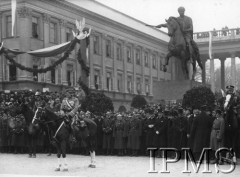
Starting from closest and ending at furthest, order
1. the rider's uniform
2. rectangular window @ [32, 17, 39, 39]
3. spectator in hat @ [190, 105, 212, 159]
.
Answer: the rider's uniform
spectator in hat @ [190, 105, 212, 159]
rectangular window @ [32, 17, 39, 39]

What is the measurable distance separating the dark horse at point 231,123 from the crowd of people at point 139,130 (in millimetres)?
243

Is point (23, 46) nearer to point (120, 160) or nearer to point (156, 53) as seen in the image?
point (120, 160)

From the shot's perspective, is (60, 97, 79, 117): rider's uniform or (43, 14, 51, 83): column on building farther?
(43, 14, 51, 83): column on building

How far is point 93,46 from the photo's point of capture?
44.2m

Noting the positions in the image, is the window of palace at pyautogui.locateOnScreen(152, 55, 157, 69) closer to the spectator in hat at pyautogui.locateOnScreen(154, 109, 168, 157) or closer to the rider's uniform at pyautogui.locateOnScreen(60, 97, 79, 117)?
the spectator in hat at pyautogui.locateOnScreen(154, 109, 168, 157)

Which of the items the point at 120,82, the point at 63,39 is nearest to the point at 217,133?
the point at 63,39

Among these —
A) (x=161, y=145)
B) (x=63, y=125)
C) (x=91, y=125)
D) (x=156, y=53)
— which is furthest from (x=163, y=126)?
(x=156, y=53)

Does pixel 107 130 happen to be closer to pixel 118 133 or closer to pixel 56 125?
pixel 118 133

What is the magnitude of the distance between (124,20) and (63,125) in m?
36.5

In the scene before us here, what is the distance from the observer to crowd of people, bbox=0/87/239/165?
14578 mm

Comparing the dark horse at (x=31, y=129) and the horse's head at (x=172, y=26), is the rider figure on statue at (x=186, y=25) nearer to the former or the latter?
the horse's head at (x=172, y=26)

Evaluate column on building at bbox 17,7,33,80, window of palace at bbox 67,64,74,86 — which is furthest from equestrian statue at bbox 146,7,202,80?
window of palace at bbox 67,64,74,86

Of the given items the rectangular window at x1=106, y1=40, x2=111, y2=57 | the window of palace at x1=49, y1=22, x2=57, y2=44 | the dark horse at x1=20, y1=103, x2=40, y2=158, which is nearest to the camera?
the dark horse at x1=20, y1=103, x2=40, y2=158

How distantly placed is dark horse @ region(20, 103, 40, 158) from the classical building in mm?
15162
